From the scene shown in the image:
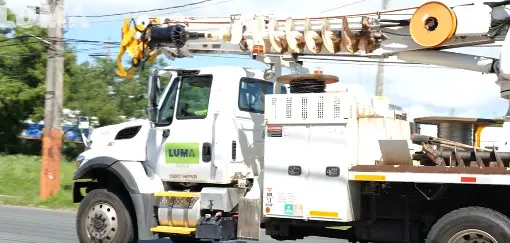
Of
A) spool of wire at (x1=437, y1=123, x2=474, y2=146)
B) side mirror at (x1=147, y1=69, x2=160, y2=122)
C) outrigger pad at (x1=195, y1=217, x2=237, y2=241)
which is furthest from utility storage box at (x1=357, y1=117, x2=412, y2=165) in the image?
side mirror at (x1=147, y1=69, x2=160, y2=122)

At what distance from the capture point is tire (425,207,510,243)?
7.02 metres

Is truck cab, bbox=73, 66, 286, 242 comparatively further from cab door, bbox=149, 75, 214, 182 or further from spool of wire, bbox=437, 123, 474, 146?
spool of wire, bbox=437, 123, 474, 146

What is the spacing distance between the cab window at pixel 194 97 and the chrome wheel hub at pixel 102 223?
66.3 inches

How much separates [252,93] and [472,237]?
12.6 feet

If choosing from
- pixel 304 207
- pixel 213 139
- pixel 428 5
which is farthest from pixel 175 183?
pixel 428 5

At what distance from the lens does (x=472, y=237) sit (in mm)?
7176

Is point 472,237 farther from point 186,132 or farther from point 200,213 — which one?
point 186,132

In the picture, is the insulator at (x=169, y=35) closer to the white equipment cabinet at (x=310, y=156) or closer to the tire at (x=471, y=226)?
the white equipment cabinet at (x=310, y=156)

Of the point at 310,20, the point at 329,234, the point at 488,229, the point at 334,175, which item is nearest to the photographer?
the point at 488,229

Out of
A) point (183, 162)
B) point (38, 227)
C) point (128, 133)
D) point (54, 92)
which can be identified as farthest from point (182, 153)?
point (54, 92)

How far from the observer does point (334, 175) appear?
7.95 metres

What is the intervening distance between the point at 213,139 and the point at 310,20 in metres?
2.04

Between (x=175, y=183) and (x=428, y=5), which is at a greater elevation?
(x=428, y=5)

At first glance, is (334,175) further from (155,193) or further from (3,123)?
(3,123)
